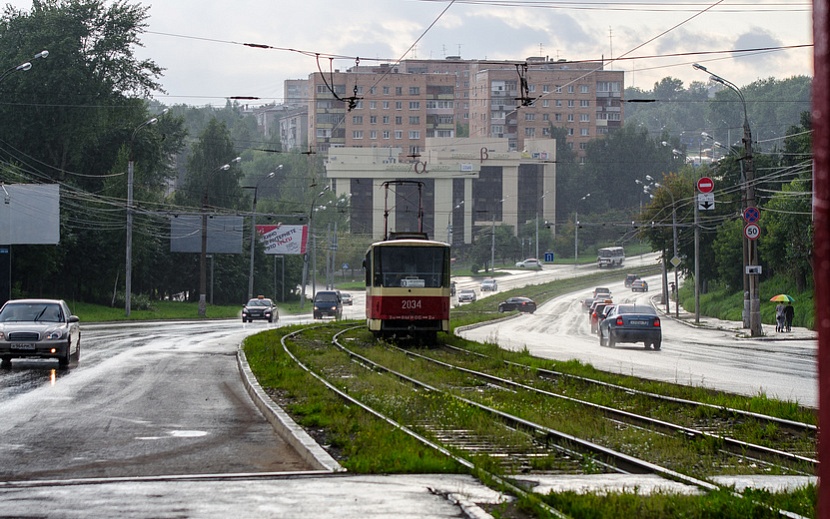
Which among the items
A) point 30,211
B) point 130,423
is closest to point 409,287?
point 130,423

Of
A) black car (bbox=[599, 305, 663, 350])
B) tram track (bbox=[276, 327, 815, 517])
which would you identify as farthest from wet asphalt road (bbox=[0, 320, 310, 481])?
black car (bbox=[599, 305, 663, 350])

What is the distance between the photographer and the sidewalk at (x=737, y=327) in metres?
44.7

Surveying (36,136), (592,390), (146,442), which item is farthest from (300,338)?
(36,136)

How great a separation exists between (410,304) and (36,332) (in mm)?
13200

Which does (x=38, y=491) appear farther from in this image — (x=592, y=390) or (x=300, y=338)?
(x=300, y=338)

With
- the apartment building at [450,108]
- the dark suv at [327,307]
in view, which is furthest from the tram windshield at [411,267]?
the apartment building at [450,108]

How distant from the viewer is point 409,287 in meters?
33.8

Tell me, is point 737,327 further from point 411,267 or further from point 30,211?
point 30,211

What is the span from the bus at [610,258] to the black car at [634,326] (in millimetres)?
89030

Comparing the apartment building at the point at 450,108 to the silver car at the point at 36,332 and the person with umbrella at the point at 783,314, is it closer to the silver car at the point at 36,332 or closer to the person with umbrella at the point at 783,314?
the person with umbrella at the point at 783,314

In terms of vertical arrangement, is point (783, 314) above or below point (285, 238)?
below

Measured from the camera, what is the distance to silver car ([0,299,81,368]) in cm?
2294

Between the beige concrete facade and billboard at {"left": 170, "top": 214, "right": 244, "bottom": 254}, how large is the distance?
1729 inches

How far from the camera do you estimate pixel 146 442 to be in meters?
12.4
